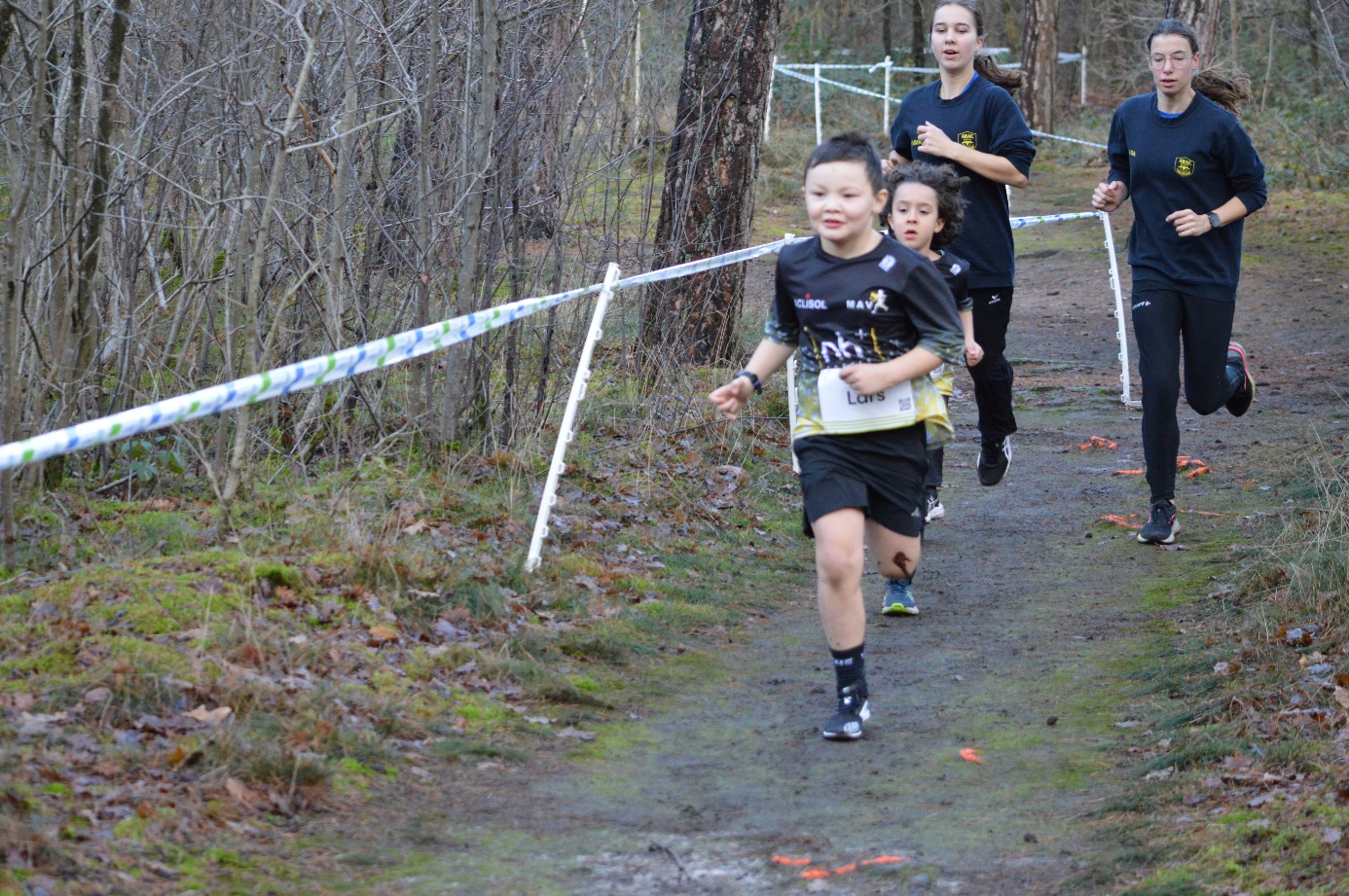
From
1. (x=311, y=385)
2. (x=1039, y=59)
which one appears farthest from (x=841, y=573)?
(x=1039, y=59)

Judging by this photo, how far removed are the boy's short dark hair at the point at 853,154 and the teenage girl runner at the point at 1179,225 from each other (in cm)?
260

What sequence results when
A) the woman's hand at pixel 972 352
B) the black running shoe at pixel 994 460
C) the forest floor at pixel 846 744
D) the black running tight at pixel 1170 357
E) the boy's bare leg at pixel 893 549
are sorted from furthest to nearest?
the black running shoe at pixel 994 460 → the black running tight at pixel 1170 357 → the woman's hand at pixel 972 352 → the boy's bare leg at pixel 893 549 → the forest floor at pixel 846 744

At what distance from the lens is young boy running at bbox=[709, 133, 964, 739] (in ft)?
15.1

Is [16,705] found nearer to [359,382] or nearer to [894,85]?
[359,382]

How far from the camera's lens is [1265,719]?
4.43 metres

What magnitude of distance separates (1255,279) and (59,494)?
48.3 feet

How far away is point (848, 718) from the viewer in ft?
15.3

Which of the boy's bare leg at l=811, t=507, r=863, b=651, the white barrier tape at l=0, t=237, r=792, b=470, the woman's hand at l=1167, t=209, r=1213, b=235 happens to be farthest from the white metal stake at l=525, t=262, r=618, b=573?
the woman's hand at l=1167, t=209, r=1213, b=235

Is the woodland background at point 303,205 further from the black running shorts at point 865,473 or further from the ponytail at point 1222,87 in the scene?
the ponytail at point 1222,87

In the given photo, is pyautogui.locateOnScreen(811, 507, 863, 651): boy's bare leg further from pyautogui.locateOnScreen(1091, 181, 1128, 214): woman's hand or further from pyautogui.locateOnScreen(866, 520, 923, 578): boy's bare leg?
pyautogui.locateOnScreen(1091, 181, 1128, 214): woman's hand

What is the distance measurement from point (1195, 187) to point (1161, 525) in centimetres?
167

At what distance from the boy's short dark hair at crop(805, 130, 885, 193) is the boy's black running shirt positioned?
0.24 m

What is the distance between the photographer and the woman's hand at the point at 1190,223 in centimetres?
675

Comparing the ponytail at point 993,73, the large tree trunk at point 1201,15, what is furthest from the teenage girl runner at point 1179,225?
the large tree trunk at point 1201,15
